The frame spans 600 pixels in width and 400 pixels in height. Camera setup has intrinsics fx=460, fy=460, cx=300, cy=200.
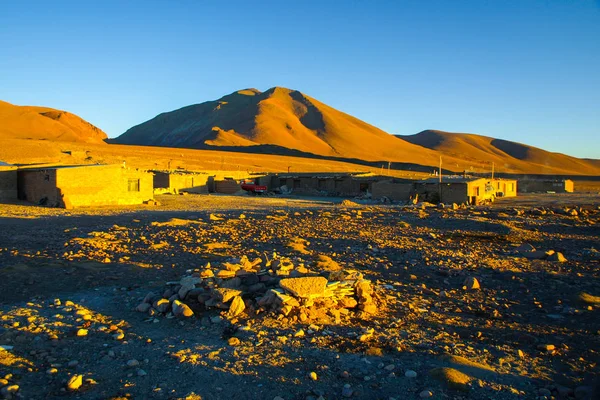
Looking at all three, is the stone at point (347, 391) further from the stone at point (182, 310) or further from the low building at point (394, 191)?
the low building at point (394, 191)

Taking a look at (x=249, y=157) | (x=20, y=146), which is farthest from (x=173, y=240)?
(x=249, y=157)

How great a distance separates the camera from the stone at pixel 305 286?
6281 mm

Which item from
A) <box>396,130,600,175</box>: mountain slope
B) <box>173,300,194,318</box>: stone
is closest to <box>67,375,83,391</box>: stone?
<box>173,300,194,318</box>: stone

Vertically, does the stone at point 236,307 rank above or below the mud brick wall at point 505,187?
below

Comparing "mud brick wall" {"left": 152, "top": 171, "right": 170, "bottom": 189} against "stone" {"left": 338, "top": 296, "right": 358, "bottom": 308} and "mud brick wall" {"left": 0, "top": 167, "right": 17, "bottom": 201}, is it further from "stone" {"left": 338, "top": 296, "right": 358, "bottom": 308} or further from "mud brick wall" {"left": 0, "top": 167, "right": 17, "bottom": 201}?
"stone" {"left": 338, "top": 296, "right": 358, "bottom": 308}

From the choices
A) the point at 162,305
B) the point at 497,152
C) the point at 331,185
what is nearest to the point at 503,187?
the point at 331,185

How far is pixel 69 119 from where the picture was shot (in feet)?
433

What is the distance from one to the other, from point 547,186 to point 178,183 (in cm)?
4249

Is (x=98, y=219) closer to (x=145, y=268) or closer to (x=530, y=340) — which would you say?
(x=145, y=268)

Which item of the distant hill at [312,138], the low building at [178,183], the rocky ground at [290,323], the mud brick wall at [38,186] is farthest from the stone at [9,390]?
the distant hill at [312,138]

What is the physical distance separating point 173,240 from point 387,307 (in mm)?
7016

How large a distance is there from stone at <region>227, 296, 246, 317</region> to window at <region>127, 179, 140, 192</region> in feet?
69.7

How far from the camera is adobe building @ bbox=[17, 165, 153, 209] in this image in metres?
22.0

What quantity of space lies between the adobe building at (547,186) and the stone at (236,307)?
2169 inches
